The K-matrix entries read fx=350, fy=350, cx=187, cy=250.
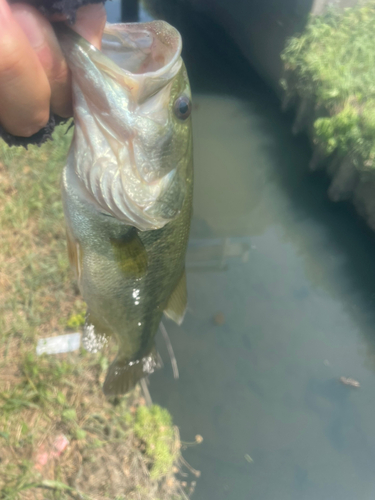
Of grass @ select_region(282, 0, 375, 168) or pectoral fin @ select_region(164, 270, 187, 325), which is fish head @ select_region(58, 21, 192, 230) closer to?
pectoral fin @ select_region(164, 270, 187, 325)

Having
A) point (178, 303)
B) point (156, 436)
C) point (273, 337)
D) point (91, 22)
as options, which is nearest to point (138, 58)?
point (91, 22)

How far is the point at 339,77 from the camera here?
388 centimetres

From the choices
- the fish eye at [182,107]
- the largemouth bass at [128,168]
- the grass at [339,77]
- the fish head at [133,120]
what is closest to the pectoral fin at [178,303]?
the largemouth bass at [128,168]

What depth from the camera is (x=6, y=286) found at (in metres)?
2.48

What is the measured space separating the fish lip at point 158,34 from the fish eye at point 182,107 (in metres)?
0.11

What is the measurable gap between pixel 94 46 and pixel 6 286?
2.16m

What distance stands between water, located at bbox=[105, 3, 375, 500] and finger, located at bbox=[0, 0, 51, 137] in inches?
99.8

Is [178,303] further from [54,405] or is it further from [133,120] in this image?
[54,405]

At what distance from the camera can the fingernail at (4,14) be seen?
55 centimetres

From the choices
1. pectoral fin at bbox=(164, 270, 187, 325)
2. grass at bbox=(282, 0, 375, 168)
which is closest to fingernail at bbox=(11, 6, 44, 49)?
pectoral fin at bbox=(164, 270, 187, 325)

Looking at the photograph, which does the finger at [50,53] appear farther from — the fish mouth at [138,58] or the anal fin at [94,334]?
the anal fin at [94,334]

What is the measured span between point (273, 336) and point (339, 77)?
292cm

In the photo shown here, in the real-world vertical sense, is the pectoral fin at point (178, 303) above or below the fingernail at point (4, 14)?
below

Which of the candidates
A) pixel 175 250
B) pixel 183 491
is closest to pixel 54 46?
pixel 175 250
